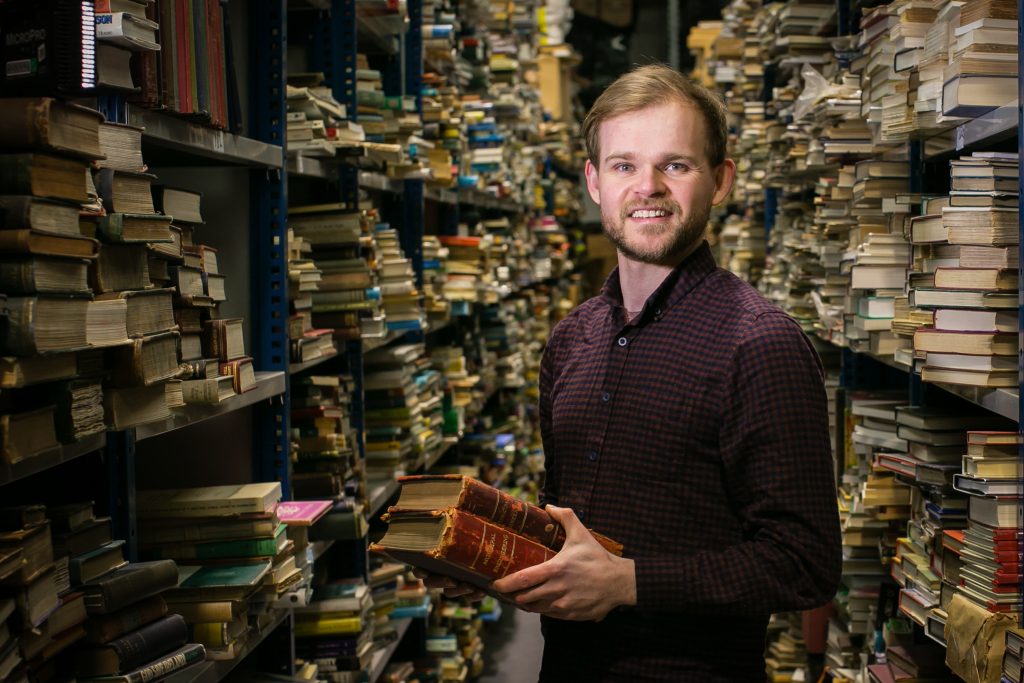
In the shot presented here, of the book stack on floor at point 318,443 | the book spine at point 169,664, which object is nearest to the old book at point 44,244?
the book spine at point 169,664

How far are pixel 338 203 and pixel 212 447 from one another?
1.13 meters

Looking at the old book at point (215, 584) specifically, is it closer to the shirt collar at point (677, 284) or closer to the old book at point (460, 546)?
the old book at point (460, 546)

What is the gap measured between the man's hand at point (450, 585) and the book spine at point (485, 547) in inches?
5.4

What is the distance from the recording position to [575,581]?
72.9 inches

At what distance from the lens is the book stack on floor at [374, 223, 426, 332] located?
14.4 feet

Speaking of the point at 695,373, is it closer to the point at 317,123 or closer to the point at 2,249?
the point at 2,249

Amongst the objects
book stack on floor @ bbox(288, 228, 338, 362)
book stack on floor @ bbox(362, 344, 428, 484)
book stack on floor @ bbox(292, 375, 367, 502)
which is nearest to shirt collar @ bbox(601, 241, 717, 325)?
book stack on floor @ bbox(288, 228, 338, 362)

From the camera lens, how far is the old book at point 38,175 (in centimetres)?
163

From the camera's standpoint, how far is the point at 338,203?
12.5 ft

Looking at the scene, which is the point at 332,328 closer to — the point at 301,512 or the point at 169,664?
the point at 301,512

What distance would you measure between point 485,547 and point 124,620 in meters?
0.67

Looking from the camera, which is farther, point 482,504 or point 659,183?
point 659,183

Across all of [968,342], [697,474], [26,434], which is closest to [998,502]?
[968,342]

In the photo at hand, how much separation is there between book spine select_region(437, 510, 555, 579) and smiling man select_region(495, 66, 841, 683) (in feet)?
0.09
